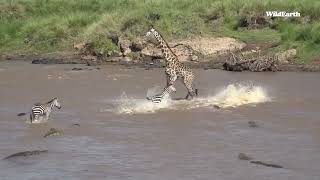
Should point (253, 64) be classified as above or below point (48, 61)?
above

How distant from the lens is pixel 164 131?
34.7 feet

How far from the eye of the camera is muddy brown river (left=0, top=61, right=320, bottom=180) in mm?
8242

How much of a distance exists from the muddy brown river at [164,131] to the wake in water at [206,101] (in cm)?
2

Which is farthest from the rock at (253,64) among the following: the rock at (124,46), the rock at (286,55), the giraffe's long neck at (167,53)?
the giraffe's long neck at (167,53)

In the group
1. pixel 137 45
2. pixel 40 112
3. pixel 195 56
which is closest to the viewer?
pixel 40 112

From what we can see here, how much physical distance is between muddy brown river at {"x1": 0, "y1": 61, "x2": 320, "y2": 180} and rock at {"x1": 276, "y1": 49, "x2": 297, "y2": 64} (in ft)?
7.75

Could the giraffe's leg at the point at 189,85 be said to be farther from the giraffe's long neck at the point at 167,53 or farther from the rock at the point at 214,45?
the rock at the point at 214,45

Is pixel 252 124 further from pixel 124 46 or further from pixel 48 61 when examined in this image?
pixel 48 61

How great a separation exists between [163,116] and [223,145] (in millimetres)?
2480

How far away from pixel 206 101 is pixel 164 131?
305 centimetres

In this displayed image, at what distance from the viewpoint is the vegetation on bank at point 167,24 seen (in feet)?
73.0

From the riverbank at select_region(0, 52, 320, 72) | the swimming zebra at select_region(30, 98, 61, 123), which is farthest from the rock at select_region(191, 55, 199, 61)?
the swimming zebra at select_region(30, 98, 61, 123)


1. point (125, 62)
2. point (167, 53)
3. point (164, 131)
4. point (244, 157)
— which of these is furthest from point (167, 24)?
point (244, 157)

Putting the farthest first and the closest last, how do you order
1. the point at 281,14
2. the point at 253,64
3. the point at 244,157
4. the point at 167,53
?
the point at 281,14
the point at 253,64
the point at 167,53
the point at 244,157
